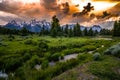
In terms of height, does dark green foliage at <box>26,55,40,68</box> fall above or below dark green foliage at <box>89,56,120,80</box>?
below

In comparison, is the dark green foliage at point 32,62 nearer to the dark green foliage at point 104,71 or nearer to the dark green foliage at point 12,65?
the dark green foliage at point 12,65

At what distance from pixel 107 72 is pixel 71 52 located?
27.6 m

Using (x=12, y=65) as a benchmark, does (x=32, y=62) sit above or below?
above

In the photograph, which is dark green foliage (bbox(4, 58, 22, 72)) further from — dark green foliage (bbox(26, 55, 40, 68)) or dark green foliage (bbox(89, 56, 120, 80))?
dark green foliage (bbox(89, 56, 120, 80))

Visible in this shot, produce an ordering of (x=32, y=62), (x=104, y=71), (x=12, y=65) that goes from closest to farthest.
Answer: (x=104, y=71), (x=12, y=65), (x=32, y=62)

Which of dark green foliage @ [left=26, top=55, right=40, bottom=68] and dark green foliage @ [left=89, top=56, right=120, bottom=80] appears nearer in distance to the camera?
dark green foliage @ [left=89, top=56, right=120, bottom=80]

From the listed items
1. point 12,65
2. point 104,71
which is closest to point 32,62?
point 12,65

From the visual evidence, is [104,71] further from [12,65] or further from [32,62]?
[12,65]

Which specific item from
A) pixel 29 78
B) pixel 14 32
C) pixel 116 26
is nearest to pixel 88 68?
pixel 29 78

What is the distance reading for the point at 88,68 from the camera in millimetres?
21734

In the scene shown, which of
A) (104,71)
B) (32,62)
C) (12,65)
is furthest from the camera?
(32,62)

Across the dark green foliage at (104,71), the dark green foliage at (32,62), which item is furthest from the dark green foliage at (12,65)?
the dark green foliage at (104,71)

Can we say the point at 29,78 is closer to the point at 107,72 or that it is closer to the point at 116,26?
the point at 107,72

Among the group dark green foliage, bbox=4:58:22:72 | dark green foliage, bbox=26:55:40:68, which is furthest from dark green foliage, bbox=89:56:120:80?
dark green foliage, bbox=4:58:22:72
